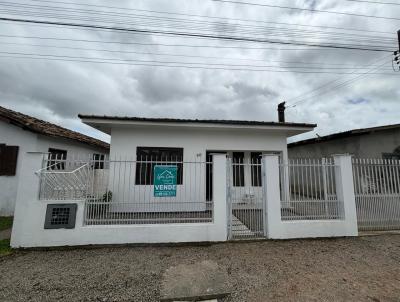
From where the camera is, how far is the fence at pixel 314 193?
577cm

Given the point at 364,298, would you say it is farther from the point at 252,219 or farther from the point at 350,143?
the point at 350,143

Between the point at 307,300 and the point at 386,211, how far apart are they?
5204 mm

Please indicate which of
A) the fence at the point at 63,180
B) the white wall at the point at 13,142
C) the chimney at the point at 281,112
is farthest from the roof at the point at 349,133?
the white wall at the point at 13,142

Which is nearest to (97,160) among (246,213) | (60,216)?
(60,216)

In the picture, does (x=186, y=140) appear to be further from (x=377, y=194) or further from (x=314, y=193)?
(x=377, y=194)

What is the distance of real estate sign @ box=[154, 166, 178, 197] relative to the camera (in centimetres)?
557

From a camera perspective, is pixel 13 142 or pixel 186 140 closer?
pixel 13 142

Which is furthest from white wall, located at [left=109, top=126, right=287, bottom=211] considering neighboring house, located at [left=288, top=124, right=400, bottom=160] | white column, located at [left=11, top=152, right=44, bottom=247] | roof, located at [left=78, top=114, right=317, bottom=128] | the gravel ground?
neighboring house, located at [left=288, top=124, right=400, bottom=160]

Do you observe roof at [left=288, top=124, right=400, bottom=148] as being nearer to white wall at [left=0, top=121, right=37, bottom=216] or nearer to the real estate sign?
the real estate sign

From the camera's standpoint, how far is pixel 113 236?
16.4 feet

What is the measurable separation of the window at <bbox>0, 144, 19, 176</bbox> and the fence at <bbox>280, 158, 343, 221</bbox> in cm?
967

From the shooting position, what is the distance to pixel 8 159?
8180 millimetres

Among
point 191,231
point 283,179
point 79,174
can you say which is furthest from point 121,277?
point 283,179

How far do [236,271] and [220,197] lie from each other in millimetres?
1782
